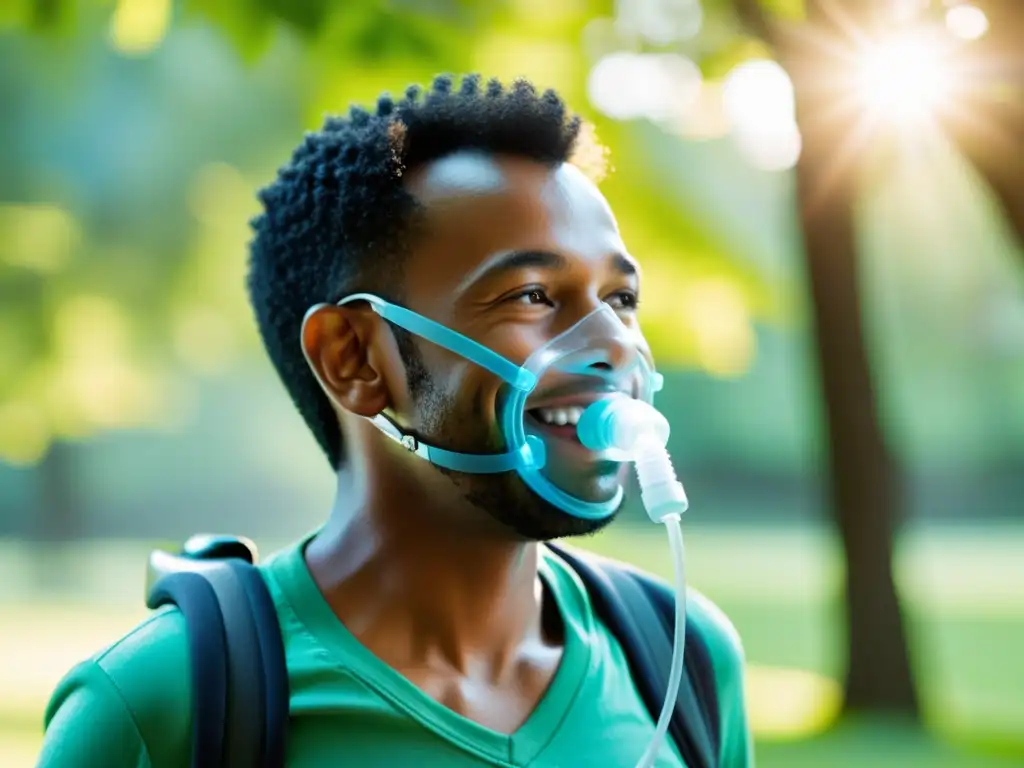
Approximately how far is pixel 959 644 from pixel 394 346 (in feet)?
45.5

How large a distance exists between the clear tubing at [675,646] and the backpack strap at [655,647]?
88 mm

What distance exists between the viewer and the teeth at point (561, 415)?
6.57ft

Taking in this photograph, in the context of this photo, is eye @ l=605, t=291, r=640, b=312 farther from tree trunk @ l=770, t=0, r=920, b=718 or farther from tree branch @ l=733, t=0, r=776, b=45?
tree trunk @ l=770, t=0, r=920, b=718

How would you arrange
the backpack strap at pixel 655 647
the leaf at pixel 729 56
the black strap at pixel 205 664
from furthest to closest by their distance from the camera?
the leaf at pixel 729 56, the backpack strap at pixel 655 647, the black strap at pixel 205 664

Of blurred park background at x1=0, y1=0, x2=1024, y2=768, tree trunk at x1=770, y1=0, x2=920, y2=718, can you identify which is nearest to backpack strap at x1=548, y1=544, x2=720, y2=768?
blurred park background at x1=0, y1=0, x2=1024, y2=768

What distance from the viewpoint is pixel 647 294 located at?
30.8 ft

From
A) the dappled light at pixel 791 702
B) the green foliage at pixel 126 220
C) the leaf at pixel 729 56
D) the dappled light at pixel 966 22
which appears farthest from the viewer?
the green foliage at pixel 126 220

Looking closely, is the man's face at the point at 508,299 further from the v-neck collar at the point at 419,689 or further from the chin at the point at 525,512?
the v-neck collar at the point at 419,689

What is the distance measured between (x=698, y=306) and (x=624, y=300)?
24.8ft

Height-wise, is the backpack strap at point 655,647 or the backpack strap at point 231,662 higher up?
the backpack strap at point 655,647

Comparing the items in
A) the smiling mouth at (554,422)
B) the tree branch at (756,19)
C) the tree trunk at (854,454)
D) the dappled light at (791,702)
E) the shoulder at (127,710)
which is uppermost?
the tree branch at (756,19)

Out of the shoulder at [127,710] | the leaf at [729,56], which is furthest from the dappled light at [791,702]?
the shoulder at [127,710]

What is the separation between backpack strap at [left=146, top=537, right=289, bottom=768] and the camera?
176 centimetres

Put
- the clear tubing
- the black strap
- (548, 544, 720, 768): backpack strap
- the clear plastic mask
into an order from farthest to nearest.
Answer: (548, 544, 720, 768): backpack strap, the clear plastic mask, the clear tubing, the black strap
